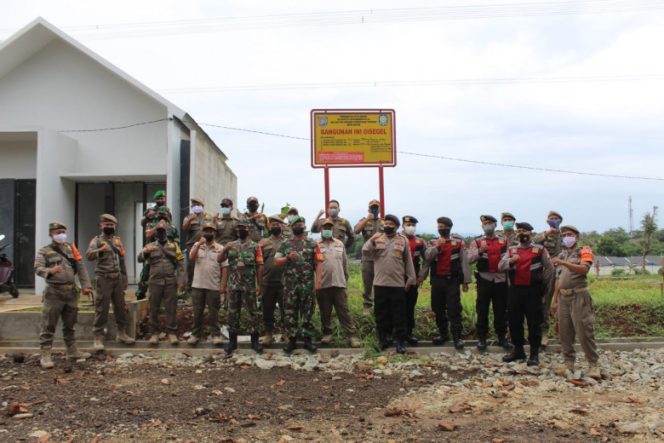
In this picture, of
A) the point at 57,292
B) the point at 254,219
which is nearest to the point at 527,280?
the point at 254,219

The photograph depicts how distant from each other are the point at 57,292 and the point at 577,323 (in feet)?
23.9

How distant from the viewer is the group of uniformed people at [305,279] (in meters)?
8.09

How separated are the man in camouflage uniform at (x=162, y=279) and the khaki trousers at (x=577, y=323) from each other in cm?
585

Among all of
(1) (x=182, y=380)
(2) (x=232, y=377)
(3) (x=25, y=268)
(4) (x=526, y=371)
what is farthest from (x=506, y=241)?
(3) (x=25, y=268)

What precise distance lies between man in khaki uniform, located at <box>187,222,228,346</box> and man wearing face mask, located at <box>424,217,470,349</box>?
330 cm

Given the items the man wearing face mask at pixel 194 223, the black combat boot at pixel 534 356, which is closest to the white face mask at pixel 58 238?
the man wearing face mask at pixel 194 223

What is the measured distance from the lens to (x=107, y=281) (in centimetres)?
871

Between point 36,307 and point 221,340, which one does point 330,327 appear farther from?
point 36,307

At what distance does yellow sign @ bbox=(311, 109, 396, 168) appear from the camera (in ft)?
36.2

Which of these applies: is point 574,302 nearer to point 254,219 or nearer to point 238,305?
point 238,305

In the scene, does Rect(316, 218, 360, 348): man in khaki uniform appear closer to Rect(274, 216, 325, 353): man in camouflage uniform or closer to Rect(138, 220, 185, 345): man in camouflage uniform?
Rect(274, 216, 325, 353): man in camouflage uniform

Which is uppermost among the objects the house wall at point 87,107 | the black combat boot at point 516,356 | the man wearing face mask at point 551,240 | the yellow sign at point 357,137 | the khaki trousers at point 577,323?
the house wall at point 87,107

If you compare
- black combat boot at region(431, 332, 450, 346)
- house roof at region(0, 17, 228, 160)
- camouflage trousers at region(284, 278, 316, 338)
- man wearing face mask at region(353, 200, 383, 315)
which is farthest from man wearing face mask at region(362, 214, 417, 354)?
house roof at region(0, 17, 228, 160)

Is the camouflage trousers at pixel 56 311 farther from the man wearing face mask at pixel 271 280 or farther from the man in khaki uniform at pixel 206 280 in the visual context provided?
the man wearing face mask at pixel 271 280
